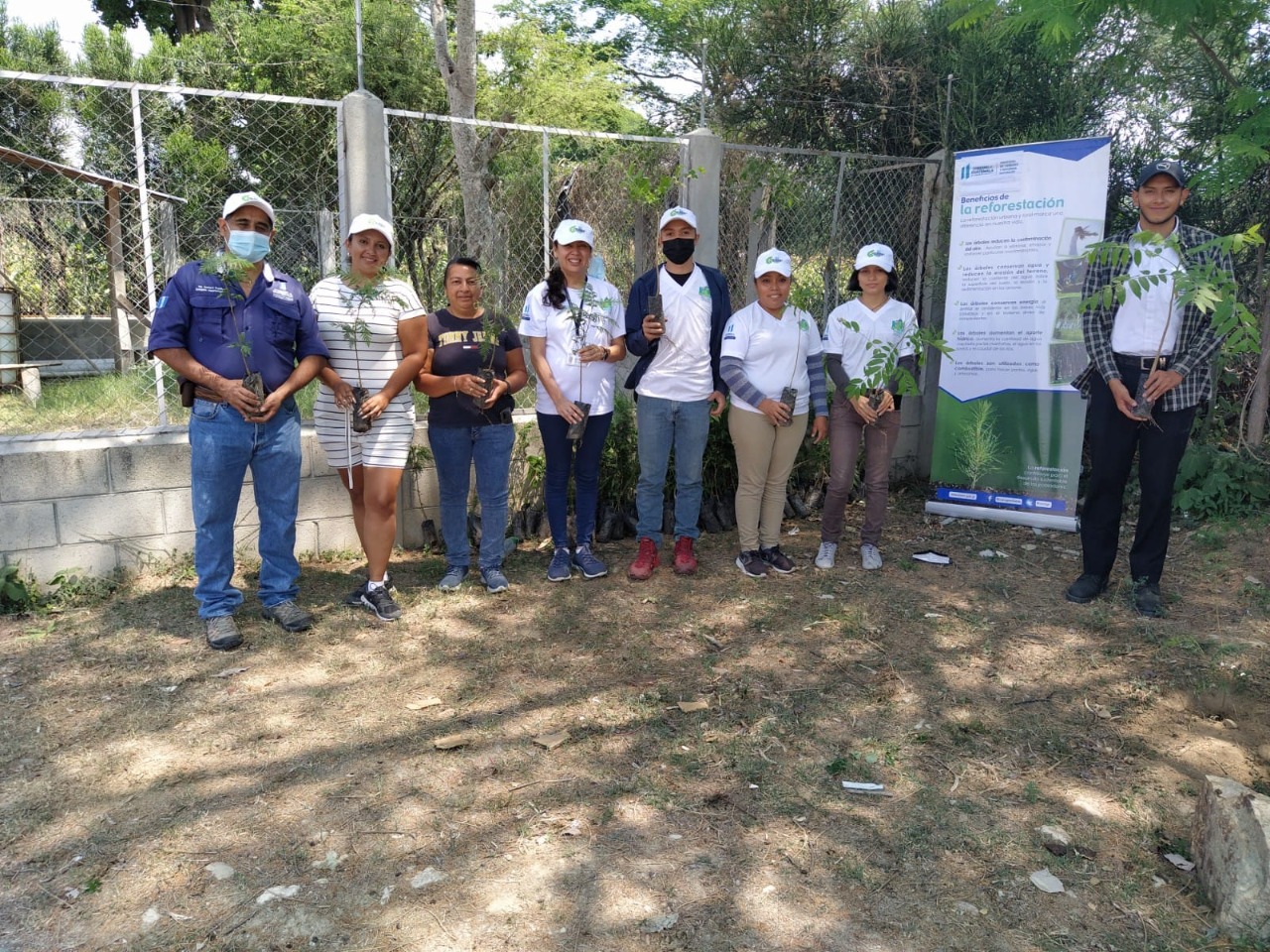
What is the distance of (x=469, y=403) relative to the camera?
4559mm

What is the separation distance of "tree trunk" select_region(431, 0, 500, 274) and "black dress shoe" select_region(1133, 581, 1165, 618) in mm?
5176

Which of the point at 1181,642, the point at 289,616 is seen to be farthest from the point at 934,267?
the point at 289,616

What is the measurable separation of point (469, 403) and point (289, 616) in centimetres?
133

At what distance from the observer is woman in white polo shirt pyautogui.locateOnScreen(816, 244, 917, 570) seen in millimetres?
5066

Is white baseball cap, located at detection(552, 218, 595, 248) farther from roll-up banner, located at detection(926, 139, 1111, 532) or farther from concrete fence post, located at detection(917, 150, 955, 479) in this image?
concrete fence post, located at detection(917, 150, 955, 479)

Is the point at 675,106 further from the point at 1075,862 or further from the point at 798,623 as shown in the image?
the point at 1075,862

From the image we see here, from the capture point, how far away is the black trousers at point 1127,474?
4.44 m

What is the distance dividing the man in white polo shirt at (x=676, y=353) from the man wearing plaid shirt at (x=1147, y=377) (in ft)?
6.22

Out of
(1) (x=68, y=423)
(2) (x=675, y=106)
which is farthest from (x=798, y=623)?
(2) (x=675, y=106)

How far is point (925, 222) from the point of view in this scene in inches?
279

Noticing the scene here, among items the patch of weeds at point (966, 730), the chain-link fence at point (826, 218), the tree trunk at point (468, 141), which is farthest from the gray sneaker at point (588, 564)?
the tree trunk at point (468, 141)

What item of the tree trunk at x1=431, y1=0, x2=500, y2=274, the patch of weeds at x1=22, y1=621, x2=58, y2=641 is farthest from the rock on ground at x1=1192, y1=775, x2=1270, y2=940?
the tree trunk at x1=431, y1=0, x2=500, y2=274

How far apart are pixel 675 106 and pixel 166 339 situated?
16264mm

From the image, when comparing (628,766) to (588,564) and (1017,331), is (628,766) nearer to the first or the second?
(588,564)
